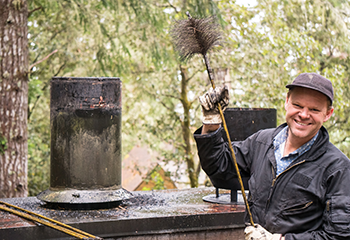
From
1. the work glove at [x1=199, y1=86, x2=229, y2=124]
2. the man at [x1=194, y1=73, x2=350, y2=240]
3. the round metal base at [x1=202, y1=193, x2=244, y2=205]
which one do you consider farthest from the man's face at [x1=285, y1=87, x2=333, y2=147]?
the round metal base at [x1=202, y1=193, x2=244, y2=205]

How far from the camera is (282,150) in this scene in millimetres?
2832

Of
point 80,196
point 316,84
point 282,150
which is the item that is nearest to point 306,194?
point 282,150

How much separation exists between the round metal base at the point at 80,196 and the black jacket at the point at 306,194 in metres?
2.20

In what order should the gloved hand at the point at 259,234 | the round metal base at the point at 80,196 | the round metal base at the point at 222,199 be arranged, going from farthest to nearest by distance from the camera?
the round metal base at the point at 222,199 < the round metal base at the point at 80,196 < the gloved hand at the point at 259,234

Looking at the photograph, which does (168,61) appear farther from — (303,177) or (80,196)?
(303,177)

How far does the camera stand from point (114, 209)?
4680mm

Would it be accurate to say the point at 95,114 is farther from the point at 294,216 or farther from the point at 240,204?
the point at 294,216

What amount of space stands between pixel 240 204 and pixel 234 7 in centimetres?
575

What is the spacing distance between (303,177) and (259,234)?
441mm

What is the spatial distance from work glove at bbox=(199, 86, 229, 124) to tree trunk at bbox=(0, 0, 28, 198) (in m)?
4.29

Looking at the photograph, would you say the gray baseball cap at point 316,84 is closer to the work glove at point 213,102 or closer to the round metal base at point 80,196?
the work glove at point 213,102

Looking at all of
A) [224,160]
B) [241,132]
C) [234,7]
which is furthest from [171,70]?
[224,160]

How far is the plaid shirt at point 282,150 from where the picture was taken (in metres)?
2.70

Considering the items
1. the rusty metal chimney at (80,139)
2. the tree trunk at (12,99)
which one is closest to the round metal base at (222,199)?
the rusty metal chimney at (80,139)
